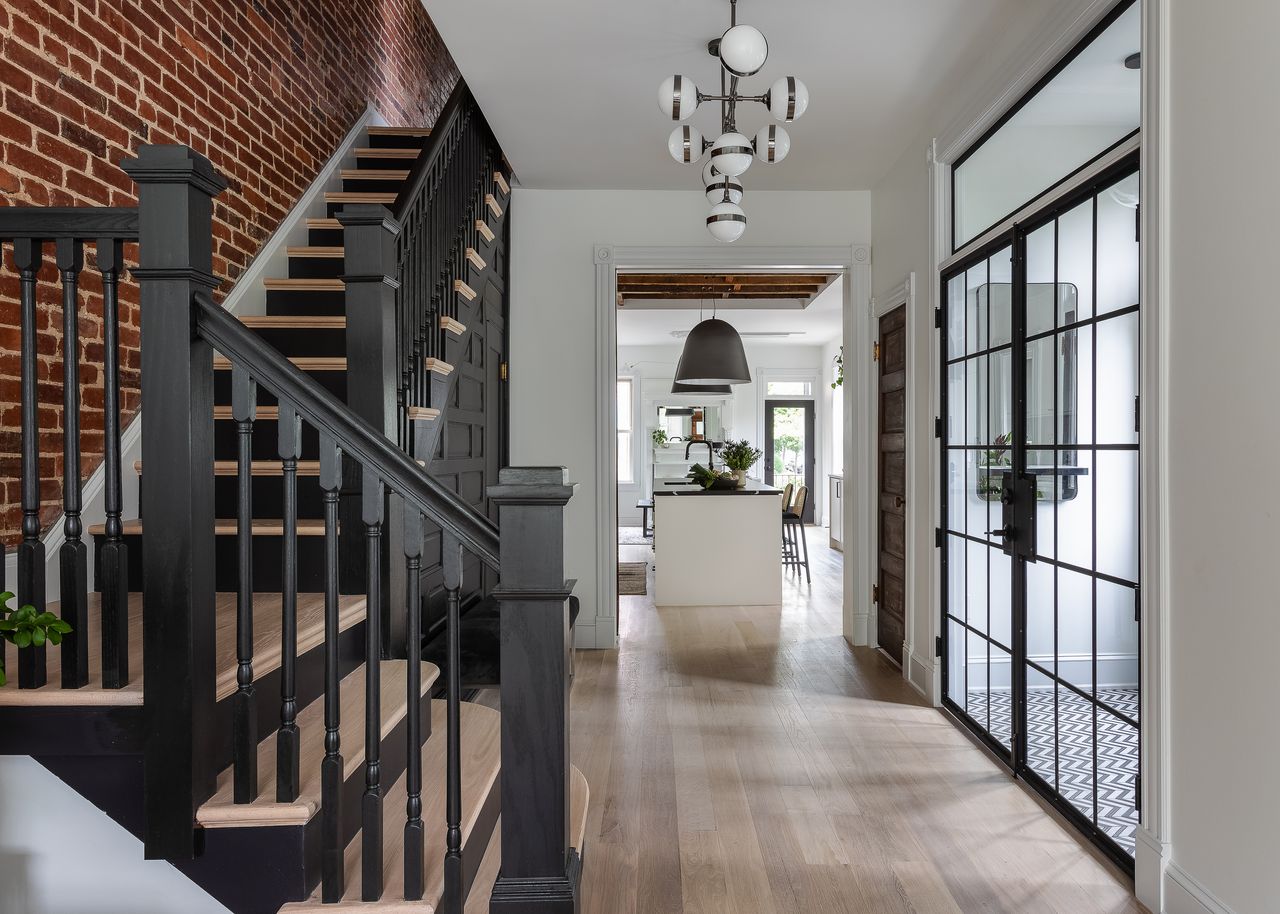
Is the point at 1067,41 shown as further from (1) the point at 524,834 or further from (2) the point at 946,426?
(1) the point at 524,834

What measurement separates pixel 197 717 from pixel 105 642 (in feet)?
0.78

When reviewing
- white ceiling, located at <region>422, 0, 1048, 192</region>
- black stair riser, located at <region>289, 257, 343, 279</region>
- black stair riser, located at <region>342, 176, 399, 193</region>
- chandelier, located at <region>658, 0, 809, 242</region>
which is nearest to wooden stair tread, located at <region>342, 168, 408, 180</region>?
black stair riser, located at <region>342, 176, 399, 193</region>

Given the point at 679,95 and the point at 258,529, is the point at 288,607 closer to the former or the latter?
the point at 258,529

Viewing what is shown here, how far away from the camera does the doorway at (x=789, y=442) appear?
12.1 metres

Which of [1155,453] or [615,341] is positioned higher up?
[615,341]

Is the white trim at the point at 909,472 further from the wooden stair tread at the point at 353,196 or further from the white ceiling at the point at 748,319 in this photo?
the white ceiling at the point at 748,319

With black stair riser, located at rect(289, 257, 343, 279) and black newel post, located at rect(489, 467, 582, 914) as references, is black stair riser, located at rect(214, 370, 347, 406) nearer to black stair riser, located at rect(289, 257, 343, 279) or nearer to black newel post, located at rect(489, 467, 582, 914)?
black stair riser, located at rect(289, 257, 343, 279)

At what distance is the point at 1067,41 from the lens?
8.74ft

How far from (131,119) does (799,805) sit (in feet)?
11.1

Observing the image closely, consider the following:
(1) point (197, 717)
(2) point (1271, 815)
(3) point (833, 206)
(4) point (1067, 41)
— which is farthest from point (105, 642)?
(3) point (833, 206)

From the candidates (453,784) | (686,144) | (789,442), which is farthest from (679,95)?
(789,442)

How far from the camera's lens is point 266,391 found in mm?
2959

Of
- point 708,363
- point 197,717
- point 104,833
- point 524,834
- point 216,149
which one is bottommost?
point 104,833

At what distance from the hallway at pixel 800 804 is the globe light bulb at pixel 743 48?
239 centimetres
